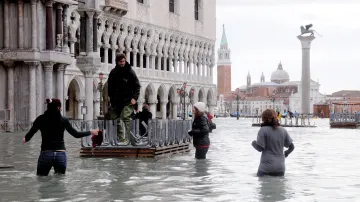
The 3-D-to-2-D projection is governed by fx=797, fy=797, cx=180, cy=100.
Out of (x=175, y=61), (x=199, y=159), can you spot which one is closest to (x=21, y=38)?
(x=199, y=159)

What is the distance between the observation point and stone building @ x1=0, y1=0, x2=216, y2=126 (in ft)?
122

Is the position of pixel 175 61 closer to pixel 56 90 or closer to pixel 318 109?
pixel 56 90

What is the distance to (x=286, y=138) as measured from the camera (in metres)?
11.9

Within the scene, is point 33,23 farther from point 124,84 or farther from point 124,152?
point 124,84

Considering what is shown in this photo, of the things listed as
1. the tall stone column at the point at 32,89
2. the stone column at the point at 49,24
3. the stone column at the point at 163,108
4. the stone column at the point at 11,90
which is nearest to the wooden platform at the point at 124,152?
the tall stone column at the point at 32,89

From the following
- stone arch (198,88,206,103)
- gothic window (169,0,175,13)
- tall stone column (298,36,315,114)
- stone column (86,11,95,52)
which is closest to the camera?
stone column (86,11,95,52)

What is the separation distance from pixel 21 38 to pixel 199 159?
72.9 feet

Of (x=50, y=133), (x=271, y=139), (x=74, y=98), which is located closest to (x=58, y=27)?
(x=74, y=98)

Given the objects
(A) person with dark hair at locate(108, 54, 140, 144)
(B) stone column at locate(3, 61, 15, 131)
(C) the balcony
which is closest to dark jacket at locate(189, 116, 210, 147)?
(A) person with dark hair at locate(108, 54, 140, 144)

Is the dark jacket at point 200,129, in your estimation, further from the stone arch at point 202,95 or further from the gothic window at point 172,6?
the stone arch at point 202,95

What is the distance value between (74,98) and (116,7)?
299 inches

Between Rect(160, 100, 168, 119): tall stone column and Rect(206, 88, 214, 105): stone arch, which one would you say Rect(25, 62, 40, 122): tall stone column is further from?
Rect(206, 88, 214, 105): stone arch

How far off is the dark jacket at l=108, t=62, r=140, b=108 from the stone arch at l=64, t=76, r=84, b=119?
37852 mm

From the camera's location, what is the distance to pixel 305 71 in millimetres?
79375
